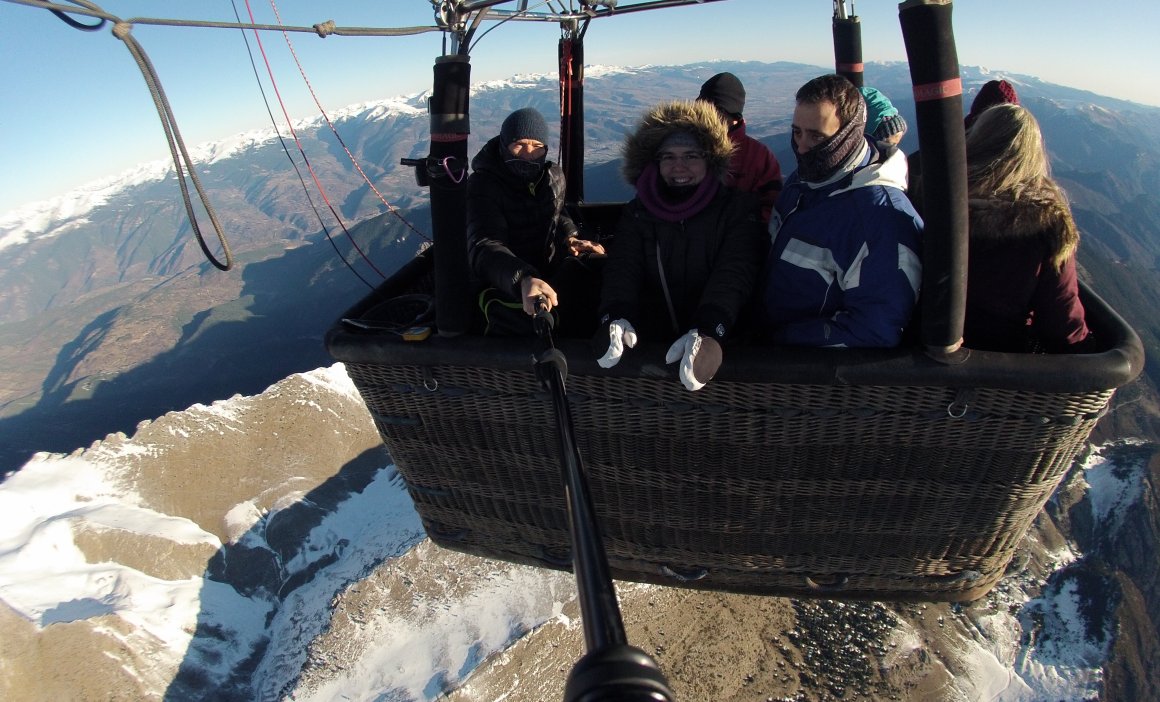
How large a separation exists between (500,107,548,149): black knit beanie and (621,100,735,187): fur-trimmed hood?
2.56 ft

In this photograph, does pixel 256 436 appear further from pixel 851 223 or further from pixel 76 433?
pixel 76 433

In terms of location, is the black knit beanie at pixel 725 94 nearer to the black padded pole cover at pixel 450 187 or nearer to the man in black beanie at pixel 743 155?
the man in black beanie at pixel 743 155

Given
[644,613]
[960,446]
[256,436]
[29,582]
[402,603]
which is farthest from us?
[256,436]

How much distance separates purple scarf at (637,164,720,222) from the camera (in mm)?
2641

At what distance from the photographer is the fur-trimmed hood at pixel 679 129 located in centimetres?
268

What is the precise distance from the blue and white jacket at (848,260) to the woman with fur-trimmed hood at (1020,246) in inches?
11.1

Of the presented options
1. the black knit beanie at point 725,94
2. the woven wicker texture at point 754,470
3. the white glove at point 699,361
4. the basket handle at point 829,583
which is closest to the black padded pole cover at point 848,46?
the black knit beanie at point 725,94

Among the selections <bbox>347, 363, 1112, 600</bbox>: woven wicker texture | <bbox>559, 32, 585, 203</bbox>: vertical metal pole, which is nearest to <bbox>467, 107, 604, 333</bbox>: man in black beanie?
<bbox>347, 363, 1112, 600</bbox>: woven wicker texture

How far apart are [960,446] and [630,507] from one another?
1277mm

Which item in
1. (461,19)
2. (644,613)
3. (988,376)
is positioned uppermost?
(461,19)

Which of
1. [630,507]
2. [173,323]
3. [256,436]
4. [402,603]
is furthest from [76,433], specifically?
[630,507]

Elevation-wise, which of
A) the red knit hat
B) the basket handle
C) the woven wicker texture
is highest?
the red knit hat

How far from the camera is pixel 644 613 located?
695 inches

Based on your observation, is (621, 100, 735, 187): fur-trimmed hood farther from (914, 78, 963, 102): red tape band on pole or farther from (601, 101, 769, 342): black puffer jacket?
(914, 78, 963, 102): red tape band on pole
